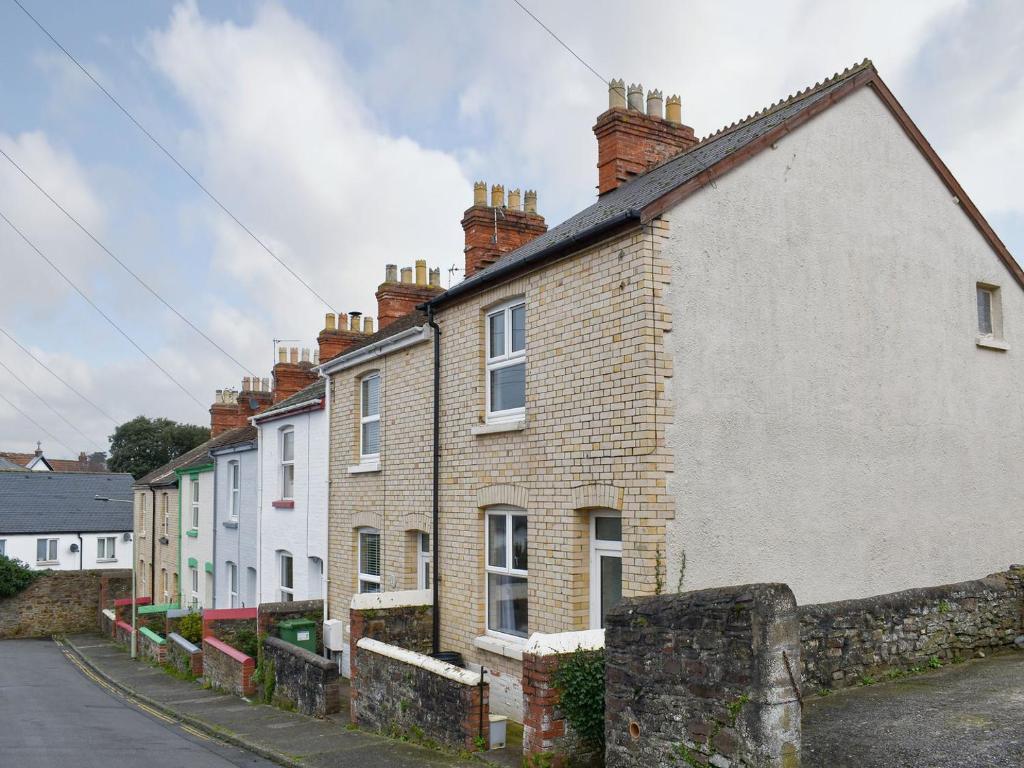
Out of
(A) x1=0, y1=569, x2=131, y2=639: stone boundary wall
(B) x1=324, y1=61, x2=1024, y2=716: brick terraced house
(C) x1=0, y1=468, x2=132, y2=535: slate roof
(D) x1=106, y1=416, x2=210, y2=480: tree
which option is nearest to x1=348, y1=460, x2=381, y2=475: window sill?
(B) x1=324, y1=61, x2=1024, y2=716: brick terraced house

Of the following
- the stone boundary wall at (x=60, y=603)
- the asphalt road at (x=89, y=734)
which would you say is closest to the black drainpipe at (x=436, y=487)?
the asphalt road at (x=89, y=734)

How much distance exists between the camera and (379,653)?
10.8 meters

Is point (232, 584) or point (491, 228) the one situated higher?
point (491, 228)

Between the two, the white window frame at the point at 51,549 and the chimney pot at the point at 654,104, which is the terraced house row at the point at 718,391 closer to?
the chimney pot at the point at 654,104

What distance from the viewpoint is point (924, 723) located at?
747cm

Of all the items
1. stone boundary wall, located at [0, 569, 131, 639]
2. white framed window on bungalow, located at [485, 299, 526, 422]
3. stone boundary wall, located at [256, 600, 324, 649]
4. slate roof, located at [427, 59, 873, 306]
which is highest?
slate roof, located at [427, 59, 873, 306]

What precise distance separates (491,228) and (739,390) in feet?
29.2

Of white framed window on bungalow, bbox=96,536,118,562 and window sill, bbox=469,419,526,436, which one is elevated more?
window sill, bbox=469,419,526,436

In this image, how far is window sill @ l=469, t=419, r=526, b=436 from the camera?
10930 millimetres

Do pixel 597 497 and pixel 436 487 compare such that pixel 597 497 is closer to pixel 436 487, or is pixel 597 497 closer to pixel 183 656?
pixel 436 487

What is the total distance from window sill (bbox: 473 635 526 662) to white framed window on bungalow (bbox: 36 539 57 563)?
1571 inches

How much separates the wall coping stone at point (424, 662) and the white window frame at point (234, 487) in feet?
43.5

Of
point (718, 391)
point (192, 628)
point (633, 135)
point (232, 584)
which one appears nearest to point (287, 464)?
point (192, 628)

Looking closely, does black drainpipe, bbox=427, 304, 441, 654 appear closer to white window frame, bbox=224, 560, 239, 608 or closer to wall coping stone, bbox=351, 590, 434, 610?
wall coping stone, bbox=351, 590, 434, 610
